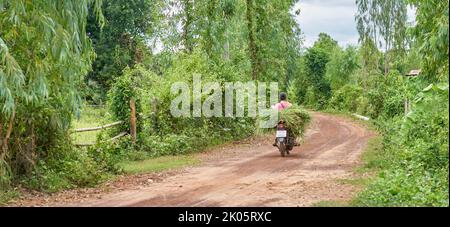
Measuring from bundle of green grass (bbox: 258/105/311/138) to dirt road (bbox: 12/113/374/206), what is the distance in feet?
2.28

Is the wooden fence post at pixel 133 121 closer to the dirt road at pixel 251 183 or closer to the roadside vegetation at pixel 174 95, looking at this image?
the roadside vegetation at pixel 174 95

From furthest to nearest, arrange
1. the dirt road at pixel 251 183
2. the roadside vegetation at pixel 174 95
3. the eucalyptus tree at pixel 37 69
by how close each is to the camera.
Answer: the dirt road at pixel 251 183
the roadside vegetation at pixel 174 95
the eucalyptus tree at pixel 37 69

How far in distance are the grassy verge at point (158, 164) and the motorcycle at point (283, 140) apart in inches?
86.4

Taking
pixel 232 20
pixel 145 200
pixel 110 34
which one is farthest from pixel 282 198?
pixel 110 34

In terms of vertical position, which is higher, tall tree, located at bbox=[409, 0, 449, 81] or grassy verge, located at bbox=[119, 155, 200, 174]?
tall tree, located at bbox=[409, 0, 449, 81]

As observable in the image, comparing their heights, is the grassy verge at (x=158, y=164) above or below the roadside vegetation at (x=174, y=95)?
below

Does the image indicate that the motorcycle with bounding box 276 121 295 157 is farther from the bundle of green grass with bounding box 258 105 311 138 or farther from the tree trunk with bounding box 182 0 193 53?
the tree trunk with bounding box 182 0 193 53

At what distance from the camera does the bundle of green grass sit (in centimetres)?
1570

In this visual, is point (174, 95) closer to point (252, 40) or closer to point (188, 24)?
point (188, 24)

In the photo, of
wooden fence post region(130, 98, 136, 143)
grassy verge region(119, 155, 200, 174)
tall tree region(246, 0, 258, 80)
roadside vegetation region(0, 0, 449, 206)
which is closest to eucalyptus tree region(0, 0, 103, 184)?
roadside vegetation region(0, 0, 449, 206)

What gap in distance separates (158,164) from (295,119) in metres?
3.91

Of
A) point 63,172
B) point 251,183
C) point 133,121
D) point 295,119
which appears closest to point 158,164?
point 133,121

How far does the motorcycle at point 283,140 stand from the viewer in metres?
15.3

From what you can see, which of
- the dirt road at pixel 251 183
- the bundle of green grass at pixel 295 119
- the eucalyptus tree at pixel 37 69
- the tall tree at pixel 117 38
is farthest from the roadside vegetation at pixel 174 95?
the tall tree at pixel 117 38
